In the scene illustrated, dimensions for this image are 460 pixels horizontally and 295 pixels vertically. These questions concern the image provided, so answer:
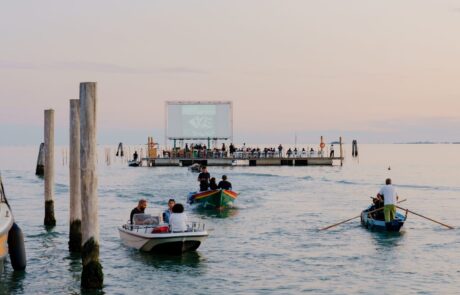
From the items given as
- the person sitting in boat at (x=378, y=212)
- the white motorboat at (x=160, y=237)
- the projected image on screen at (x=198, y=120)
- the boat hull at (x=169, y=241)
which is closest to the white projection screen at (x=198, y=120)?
the projected image on screen at (x=198, y=120)

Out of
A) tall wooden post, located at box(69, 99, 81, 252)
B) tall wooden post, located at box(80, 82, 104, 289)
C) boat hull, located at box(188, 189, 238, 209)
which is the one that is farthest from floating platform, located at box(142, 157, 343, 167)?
tall wooden post, located at box(80, 82, 104, 289)

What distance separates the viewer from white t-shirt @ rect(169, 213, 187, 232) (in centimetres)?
1900

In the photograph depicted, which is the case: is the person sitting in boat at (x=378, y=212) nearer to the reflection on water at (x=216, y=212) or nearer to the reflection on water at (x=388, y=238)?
the reflection on water at (x=388, y=238)

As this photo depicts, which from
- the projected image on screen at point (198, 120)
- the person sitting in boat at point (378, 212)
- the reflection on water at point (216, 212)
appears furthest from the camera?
the projected image on screen at point (198, 120)

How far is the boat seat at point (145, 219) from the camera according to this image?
20.2m

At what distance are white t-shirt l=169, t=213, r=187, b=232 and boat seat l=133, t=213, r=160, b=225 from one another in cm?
110

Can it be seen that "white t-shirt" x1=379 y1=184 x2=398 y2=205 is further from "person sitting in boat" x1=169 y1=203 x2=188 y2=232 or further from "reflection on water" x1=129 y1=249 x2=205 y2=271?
"person sitting in boat" x1=169 y1=203 x2=188 y2=232

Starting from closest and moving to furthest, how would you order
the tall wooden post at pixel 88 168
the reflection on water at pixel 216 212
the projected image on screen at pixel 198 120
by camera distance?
the tall wooden post at pixel 88 168 < the reflection on water at pixel 216 212 < the projected image on screen at pixel 198 120

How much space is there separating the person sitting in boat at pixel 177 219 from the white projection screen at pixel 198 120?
189ft

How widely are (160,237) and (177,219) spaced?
0.65 metres

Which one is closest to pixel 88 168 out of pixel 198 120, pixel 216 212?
pixel 216 212

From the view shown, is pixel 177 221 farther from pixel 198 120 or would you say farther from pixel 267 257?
pixel 198 120

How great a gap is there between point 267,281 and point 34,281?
220 inches

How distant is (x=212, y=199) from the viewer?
33250 millimetres
